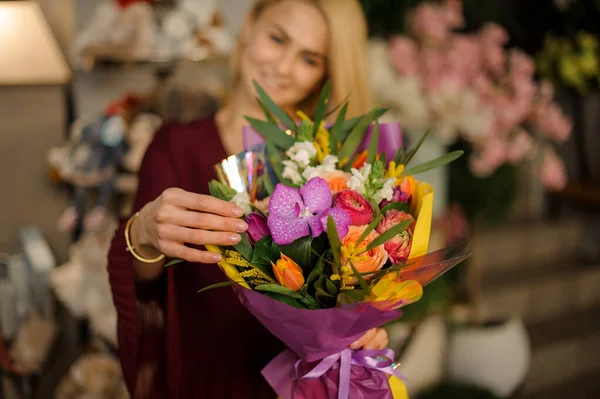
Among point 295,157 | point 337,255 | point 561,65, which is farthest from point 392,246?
point 561,65

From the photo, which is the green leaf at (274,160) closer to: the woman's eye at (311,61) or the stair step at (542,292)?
the woman's eye at (311,61)

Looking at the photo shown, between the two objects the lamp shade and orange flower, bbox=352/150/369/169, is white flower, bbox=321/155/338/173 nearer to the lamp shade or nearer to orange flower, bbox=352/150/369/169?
orange flower, bbox=352/150/369/169

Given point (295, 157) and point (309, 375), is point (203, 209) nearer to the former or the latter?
point (295, 157)

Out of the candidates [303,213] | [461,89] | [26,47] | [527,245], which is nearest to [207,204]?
[303,213]

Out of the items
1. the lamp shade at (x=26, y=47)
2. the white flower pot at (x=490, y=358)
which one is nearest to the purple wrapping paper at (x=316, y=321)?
the lamp shade at (x=26, y=47)

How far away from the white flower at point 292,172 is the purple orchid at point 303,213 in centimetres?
10

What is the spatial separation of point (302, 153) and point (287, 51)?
45cm

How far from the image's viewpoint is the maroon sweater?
3.47 feet

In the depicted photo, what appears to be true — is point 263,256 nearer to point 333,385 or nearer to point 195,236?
point 195,236

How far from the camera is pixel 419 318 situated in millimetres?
2186

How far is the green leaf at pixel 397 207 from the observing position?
2.70 feet

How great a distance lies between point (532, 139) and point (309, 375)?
1695mm

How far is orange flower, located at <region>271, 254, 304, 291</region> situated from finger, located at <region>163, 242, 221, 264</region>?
0.08 metres

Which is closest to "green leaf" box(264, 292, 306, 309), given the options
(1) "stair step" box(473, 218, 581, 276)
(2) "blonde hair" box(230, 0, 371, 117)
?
(2) "blonde hair" box(230, 0, 371, 117)
